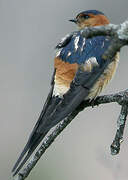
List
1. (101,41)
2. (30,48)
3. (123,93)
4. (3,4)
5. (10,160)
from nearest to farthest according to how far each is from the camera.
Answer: (123,93), (101,41), (10,160), (30,48), (3,4)

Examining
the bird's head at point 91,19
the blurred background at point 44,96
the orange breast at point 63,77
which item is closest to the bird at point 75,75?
the orange breast at point 63,77

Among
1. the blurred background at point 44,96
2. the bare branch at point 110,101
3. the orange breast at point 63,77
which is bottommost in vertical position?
the blurred background at point 44,96

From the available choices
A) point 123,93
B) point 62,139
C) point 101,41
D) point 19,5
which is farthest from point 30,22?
point 123,93

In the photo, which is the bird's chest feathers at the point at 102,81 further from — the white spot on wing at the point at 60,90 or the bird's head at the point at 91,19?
the bird's head at the point at 91,19

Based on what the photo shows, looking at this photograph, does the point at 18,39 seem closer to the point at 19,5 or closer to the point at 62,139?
the point at 19,5

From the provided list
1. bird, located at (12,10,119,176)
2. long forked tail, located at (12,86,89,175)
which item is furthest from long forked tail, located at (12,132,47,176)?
bird, located at (12,10,119,176)

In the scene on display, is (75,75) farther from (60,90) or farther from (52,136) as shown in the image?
(52,136)

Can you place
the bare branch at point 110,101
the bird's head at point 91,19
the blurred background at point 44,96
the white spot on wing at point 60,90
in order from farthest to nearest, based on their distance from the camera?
1. the blurred background at point 44,96
2. the bird's head at point 91,19
3. the white spot on wing at point 60,90
4. the bare branch at point 110,101
